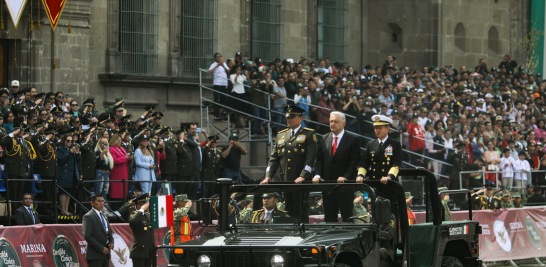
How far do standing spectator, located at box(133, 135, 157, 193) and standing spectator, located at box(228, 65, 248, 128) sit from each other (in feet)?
17.5

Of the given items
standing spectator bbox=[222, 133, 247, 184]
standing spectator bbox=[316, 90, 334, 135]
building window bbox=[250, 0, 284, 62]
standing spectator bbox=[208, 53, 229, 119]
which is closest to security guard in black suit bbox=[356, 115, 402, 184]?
standing spectator bbox=[222, 133, 247, 184]

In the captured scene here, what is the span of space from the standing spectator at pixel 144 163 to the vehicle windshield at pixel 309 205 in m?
7.53

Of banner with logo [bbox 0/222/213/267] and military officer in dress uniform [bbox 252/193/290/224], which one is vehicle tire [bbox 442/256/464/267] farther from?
banner with logo [bbox 0/222/213/267]

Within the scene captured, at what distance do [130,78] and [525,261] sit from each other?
12.4 m

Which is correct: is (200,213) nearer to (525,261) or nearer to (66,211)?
(66,211)

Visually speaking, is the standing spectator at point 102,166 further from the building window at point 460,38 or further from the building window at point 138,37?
the building window at point 460,38

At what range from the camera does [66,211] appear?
15.4 meters

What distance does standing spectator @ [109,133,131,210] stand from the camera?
16375mm

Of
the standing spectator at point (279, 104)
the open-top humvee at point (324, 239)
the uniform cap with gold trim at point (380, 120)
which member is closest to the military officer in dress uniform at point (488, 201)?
the standing spectator at point (279, 104)

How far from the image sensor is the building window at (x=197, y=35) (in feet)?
84.1

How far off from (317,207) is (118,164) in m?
8.04

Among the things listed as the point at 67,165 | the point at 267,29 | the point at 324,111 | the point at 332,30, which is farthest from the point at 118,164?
the point at 332,30

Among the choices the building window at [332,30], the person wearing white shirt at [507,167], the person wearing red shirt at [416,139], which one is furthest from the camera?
the building window at [332,30]

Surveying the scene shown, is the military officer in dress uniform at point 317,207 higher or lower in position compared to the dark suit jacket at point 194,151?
lower
